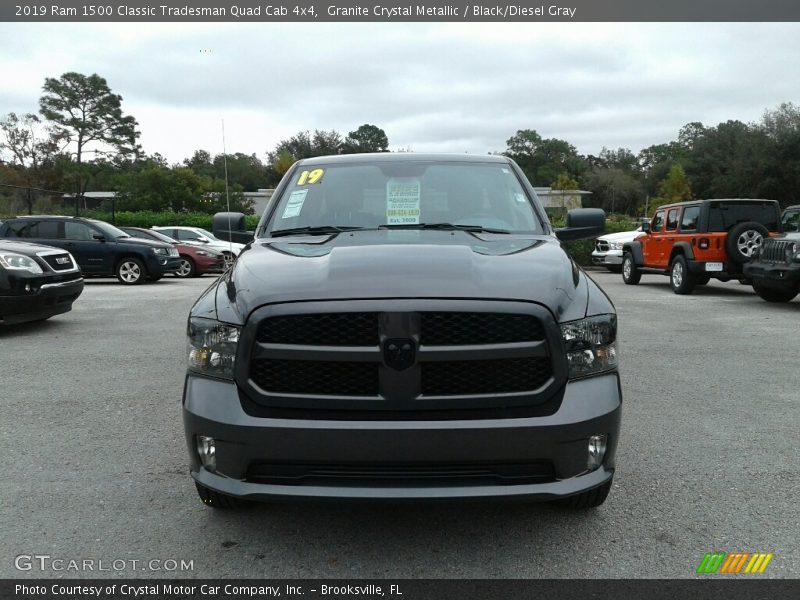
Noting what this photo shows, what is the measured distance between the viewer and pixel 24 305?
8609mm

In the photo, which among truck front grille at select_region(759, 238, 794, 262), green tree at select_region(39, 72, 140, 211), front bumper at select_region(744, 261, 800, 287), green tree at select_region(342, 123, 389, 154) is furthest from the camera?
green tree at select_region(342, 123, 389, 154)

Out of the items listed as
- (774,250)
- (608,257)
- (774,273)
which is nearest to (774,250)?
(774,250)

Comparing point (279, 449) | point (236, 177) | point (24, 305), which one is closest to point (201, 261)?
point (24, 305)

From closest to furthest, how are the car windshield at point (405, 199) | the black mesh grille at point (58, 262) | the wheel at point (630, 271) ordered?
the car windshield at point (405, 199) < the black mesh grille at point (58, 262) < the wheel at point (630, 271)

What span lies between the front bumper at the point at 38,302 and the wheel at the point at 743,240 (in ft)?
37.8

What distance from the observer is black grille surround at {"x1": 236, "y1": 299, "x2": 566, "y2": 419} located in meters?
2.62

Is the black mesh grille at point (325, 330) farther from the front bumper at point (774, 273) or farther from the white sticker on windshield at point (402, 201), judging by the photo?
the front bumper at point (774, 273)

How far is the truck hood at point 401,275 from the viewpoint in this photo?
2.72 meters

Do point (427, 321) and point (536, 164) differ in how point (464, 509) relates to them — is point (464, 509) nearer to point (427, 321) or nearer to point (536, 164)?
point (427, 321)

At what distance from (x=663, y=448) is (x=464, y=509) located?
63.5 inches

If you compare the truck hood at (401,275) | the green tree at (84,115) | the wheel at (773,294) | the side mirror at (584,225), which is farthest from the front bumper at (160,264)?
the green tree at (84,115)

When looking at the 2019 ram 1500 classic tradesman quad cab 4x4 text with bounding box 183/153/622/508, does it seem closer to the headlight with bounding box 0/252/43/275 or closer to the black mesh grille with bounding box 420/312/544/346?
the black mesh grille with bounding box 420/312/544/346

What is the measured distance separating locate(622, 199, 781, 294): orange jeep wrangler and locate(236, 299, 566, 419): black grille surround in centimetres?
1157

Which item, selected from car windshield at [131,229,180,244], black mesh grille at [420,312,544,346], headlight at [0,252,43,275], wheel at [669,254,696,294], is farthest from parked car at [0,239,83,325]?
wheel at [669,254,696,294]
